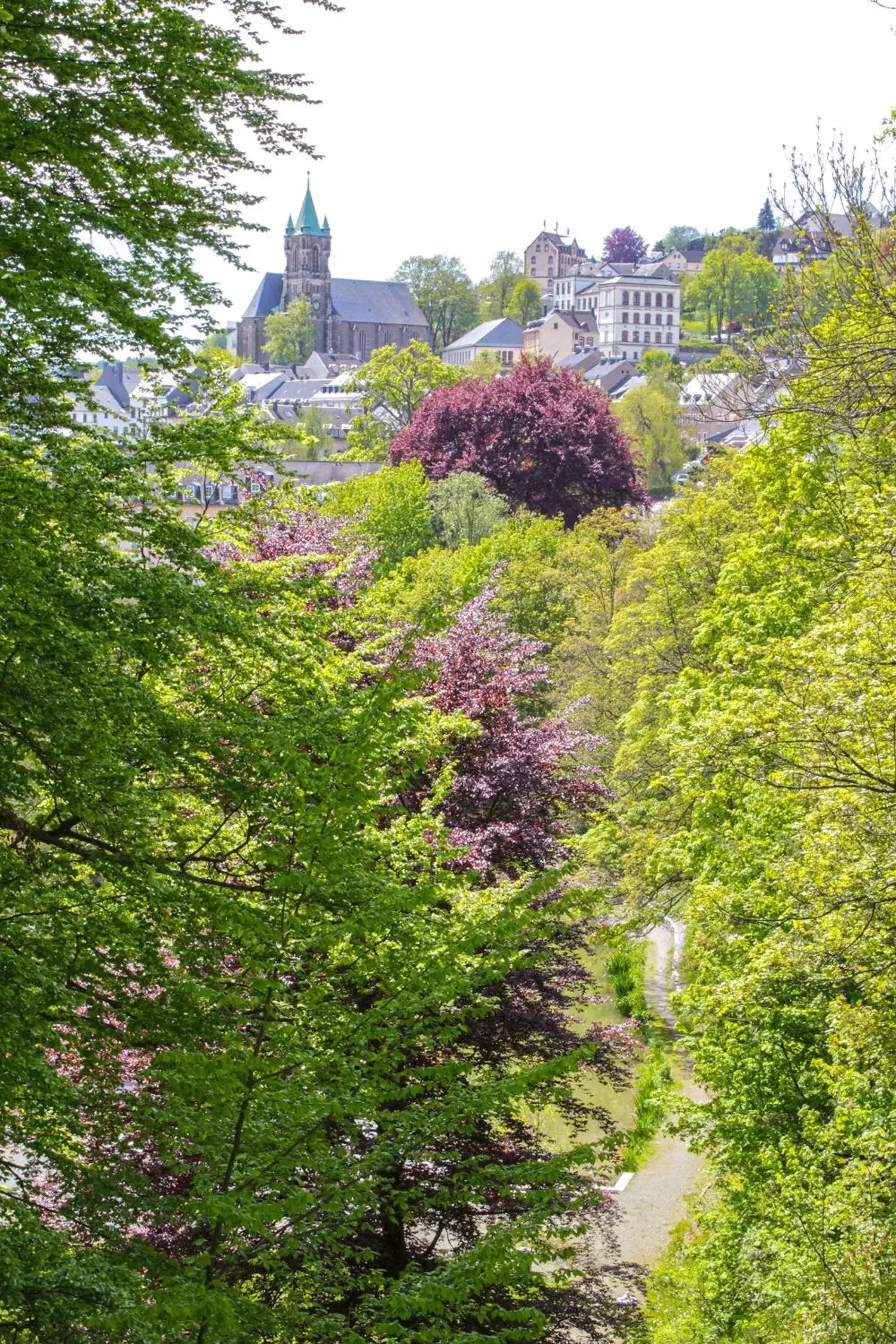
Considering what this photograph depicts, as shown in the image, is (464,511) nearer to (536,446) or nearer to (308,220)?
(536,446)

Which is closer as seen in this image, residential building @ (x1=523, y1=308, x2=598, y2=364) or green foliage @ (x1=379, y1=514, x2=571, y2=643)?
green foliage @ (x1=379, y1=514, x2=571, y2=643)

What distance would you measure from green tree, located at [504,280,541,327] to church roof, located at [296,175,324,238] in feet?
75.4

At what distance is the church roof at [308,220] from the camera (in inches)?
6757

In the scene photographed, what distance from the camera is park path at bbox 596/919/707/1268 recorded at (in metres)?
19.6

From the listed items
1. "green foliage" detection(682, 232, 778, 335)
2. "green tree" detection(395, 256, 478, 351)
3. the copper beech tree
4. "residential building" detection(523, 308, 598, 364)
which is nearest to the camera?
the copper beech tree

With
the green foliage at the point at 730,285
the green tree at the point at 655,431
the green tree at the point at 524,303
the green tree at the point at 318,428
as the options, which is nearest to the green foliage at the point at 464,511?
the green tree at the point at 318,428

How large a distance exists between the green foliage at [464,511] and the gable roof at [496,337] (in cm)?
10951

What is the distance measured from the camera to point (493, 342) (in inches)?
6206

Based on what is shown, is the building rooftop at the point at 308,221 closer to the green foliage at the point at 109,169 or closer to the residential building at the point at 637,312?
the residential building at the point at 637,312

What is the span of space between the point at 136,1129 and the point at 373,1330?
171 cm

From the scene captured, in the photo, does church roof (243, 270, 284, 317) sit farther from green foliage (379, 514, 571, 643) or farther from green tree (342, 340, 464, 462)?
green foliage (379, 514, 571, 643)

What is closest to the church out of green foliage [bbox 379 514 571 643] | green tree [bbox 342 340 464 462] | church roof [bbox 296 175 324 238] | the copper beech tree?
church roof [bbox 296 175 324 238]

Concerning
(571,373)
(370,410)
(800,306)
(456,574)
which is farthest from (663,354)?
(800,306)

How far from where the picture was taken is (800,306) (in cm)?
1521
